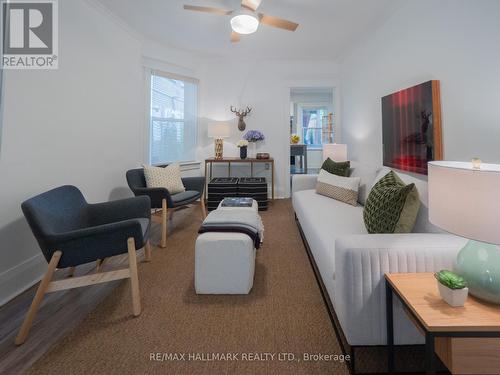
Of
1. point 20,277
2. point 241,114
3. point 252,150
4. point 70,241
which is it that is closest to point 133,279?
point 70,241

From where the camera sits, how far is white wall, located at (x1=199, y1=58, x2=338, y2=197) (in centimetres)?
456

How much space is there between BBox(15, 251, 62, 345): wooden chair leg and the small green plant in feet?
6.24

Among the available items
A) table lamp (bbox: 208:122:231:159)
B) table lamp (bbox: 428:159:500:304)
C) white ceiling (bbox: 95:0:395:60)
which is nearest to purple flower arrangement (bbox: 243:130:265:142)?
table lamp (bbox: 208:122:231:159)

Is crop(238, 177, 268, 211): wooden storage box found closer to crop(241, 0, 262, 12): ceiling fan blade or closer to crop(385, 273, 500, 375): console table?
crop(241, 0, 262, 12): ceiling fan blade

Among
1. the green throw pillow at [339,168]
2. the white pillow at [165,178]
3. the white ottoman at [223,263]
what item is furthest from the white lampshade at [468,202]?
the white pillow at [165,178]

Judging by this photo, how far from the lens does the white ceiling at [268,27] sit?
270 centimetres

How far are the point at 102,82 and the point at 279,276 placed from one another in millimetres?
2922

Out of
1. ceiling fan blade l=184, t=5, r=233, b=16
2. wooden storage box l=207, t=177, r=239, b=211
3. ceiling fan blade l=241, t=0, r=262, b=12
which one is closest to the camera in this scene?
ceiling fan blade l=241, t=0, r=262, b=12

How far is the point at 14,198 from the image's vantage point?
181 centimetres

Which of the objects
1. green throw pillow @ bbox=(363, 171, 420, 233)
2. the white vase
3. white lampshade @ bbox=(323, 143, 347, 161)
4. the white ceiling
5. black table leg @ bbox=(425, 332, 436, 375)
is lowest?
black table leg @ bbox=(425, 332, 436, 375)

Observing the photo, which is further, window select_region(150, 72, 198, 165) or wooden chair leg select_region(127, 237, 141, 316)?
window select_region(150, 72, 198, 165)

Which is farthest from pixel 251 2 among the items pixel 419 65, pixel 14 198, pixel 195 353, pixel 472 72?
pixel 195 353

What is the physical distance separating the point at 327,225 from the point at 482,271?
1.07m

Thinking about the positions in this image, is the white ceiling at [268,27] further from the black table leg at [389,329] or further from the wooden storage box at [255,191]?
the black table leg at [389,329]
